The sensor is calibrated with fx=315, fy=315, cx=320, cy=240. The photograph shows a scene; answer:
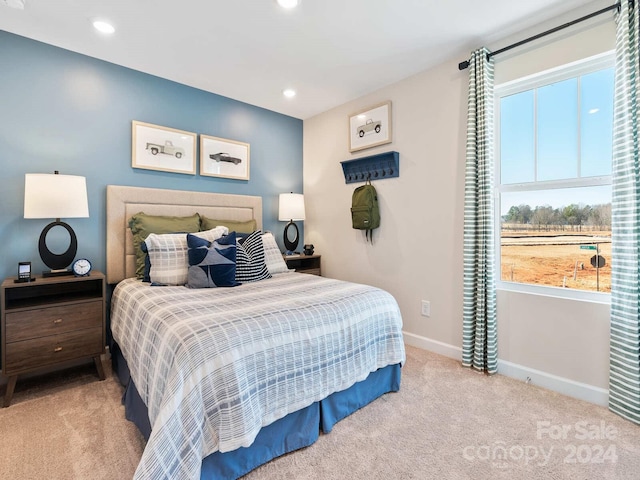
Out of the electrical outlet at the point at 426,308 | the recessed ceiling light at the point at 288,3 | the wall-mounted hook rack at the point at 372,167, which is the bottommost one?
the electrical outlet at the point at 426,308

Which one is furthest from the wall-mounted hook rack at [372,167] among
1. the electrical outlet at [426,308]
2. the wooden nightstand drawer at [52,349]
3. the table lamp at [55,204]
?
the wooden nightstand drawer at [52,349]

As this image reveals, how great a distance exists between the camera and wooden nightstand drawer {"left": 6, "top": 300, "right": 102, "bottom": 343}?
6.72 feet

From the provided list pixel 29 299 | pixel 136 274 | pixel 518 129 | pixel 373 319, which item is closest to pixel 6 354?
pixel 29 299

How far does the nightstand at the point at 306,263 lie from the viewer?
3.79m

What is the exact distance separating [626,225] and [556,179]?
1.81 feet

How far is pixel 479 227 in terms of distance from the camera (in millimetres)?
2457

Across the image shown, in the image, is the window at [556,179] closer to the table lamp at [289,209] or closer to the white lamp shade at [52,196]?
the table lamp at [289,209]

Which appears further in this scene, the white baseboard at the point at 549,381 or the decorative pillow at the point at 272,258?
the decorative pillow at the point at 272,258

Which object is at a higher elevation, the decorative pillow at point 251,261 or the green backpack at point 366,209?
the green backpack at point 366,209

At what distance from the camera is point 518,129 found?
8.11ft

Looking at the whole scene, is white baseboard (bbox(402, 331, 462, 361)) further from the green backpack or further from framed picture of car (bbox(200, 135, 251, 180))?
framed picture of car (bbox(200, 135, 251, 180))

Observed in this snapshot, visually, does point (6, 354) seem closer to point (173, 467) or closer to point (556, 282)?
point (173, 467)

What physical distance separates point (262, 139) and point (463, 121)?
2.25 metres

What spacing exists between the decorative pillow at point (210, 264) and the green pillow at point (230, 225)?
24.6 inches
